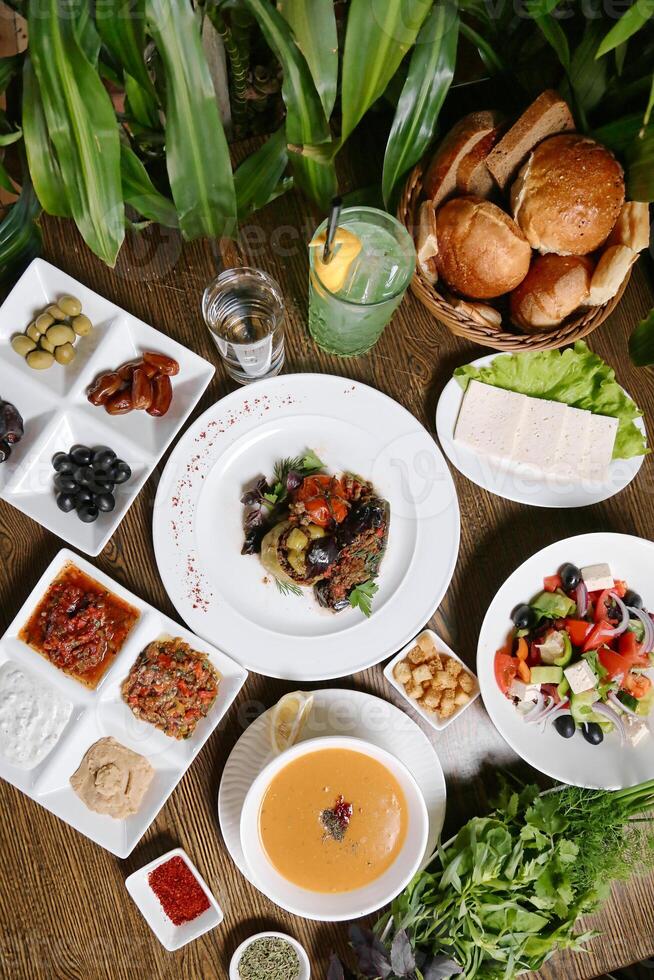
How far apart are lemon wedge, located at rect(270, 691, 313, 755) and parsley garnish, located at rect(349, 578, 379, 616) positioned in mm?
249

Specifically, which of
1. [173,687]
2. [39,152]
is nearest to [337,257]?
[39,152]

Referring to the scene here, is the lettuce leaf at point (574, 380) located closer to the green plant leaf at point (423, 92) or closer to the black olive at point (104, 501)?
the green plant leaf at point (423, 92)

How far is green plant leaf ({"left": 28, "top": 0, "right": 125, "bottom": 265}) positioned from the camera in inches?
49.4

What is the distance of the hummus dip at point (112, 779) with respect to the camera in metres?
1.72

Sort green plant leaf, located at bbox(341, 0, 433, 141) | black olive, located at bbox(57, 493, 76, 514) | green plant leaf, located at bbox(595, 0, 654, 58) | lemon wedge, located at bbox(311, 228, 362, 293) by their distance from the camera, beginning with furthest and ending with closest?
black olive, located at bbox(57, 493, 76, 514) → lemon wedge, located at bbox(311, 228, 362, 293) → green plant leaf, located at bbox(341, 0, 433, 141) → green plant leaf, located at bbox(595, 0, 654, 58)

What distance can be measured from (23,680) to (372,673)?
0.85 metres

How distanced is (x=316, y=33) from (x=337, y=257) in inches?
15.7

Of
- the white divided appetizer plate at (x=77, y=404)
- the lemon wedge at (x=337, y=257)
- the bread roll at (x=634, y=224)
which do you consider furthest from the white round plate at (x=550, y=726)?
the white divided appetizer plate at (x=77, y=404)

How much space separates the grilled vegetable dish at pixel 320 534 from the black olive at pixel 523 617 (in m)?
0.36

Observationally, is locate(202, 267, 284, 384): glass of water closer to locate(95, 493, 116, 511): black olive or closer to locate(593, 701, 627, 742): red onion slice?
locate(95, 493, 116, 511): black olive

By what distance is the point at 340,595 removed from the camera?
177 centimetres

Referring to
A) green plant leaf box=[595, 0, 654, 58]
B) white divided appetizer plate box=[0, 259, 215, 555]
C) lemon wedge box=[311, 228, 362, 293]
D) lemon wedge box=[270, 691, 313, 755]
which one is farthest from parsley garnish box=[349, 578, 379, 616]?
green plant leaf box=[595, 0, 654, 58]

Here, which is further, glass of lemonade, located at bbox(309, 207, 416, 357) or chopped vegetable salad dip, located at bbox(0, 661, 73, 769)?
chopped vegetable salad dip, located at bbox(0, 661, 73, 769)

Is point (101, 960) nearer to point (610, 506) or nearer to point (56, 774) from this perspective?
point (56, 774)
